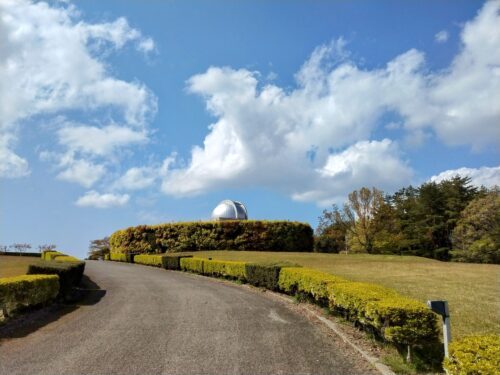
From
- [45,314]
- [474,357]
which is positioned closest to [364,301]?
[474,357]

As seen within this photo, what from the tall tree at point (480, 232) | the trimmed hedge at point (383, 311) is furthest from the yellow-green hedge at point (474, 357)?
the tall tree at point (480, 232)

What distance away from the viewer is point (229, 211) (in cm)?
5866

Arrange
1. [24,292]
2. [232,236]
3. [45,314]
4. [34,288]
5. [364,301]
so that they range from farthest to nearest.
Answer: [232,236]
[34,288]
[45,314]
[24,292]
[364,301]

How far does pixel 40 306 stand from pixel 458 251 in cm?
4705

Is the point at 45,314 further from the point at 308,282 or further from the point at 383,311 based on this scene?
the point at 383,311

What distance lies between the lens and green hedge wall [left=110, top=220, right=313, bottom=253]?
4253 centimetres

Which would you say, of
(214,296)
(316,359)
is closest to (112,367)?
(316,359)

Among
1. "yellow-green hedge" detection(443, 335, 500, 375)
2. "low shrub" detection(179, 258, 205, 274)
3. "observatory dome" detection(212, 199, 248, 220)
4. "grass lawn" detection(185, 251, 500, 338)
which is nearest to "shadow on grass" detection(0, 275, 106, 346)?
"low shrub" detection(179, 258, 205, 274)

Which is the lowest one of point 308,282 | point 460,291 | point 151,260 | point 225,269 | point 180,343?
point 180,343

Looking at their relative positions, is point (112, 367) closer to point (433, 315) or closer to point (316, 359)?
point (316, 359)

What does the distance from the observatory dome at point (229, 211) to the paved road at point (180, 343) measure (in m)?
44.1

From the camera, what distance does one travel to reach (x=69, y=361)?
7664 mm

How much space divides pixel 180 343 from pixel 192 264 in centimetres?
1859

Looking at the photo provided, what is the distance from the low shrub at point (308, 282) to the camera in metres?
12.0
